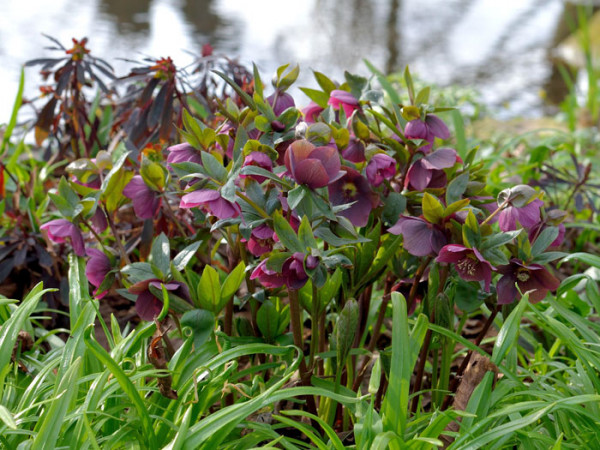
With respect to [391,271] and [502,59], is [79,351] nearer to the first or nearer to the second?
[391,271]

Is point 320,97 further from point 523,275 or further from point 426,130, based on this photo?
point 523,275

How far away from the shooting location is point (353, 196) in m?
1.01

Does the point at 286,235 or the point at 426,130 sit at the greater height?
the point at 426,130

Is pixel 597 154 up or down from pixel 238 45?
down

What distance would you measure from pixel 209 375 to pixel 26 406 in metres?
0.29

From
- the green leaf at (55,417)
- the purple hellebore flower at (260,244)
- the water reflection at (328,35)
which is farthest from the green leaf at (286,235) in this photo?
the water reflection at (328,35)

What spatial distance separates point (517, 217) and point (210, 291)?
49cm

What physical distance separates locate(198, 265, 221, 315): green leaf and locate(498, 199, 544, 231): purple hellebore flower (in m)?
0.46

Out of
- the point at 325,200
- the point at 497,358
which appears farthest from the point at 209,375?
the point at 497,358

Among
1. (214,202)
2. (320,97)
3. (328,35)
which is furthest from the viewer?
(328,35)

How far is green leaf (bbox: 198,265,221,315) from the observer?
972mm

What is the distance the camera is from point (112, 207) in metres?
1.13

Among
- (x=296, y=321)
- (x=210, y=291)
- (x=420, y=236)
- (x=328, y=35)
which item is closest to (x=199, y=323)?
(x=210, y=291)

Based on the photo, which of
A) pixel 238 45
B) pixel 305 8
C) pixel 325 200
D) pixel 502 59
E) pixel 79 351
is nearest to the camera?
pixel 325 200
